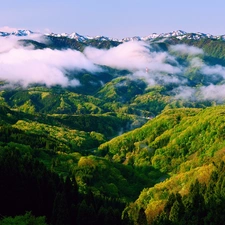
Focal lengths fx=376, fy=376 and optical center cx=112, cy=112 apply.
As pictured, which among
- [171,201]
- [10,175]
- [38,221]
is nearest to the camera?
[38,221]

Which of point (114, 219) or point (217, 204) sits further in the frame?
point (217, 204)

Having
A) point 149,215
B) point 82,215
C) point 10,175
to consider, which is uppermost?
point 10,175

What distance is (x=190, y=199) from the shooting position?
140375 mm

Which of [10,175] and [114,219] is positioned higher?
[10,175]

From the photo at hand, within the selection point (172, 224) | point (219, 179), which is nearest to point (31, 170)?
point (172, 224)

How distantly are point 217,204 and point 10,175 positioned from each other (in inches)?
2833

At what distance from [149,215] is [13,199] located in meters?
70.7

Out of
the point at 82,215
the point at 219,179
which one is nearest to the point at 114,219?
the point at 82,215

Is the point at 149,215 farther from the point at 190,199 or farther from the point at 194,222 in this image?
the point at 194,222

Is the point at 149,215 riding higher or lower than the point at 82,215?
lower

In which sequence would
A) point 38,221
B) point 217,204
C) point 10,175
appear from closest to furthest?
point 38,221, point 10,175, point 217,204

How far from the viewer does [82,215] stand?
106 m

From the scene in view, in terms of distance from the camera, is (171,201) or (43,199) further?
(171,201)

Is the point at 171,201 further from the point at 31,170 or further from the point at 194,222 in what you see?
the point at 31,170
